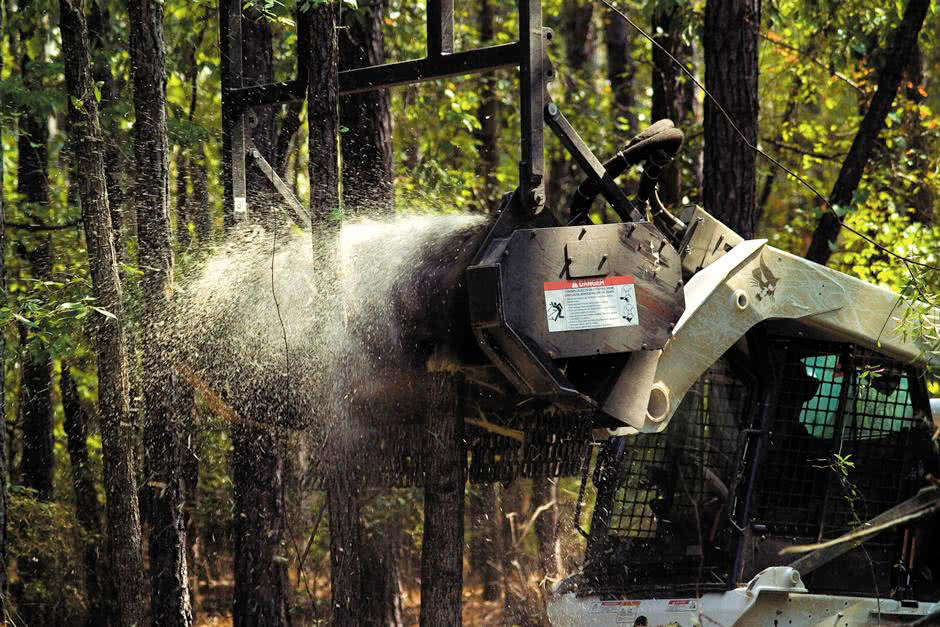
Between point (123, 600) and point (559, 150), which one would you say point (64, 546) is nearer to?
point (123, 600)

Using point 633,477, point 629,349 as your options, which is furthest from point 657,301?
point 633,477

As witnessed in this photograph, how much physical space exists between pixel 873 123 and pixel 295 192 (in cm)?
472

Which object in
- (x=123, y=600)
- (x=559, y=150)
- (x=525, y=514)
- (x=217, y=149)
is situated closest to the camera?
(x=123, y=600)

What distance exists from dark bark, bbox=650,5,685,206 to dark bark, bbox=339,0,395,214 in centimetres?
365

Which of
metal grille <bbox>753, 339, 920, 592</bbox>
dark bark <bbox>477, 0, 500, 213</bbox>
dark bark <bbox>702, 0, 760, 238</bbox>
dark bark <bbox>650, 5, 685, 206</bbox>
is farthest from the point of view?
dark bark <bbox>477, 0, 500, 213</bbox>

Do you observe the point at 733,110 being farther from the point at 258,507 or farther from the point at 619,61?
the point at 619,61

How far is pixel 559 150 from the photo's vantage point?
12836mm

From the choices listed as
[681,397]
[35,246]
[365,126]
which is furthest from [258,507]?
[35,246]

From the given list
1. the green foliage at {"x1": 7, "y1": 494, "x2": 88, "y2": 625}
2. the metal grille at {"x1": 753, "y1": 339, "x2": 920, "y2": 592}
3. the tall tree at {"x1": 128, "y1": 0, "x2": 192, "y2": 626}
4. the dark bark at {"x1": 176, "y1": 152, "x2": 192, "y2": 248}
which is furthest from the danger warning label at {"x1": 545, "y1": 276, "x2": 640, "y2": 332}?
the green foliage at {"x1": 7, "y1": 494, "x2": 88, "y2": 625}

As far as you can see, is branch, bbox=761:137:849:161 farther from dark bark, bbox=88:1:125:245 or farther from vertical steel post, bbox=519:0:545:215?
vertical steel post, bbox=519:0:545:215

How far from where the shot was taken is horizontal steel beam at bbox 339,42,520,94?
15.1 feet

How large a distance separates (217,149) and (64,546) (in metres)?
3.62

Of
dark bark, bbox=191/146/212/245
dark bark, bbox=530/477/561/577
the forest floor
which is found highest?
dark bark, bbox=191/146/212/245

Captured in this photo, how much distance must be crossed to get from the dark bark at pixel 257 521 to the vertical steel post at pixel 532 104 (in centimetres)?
225
